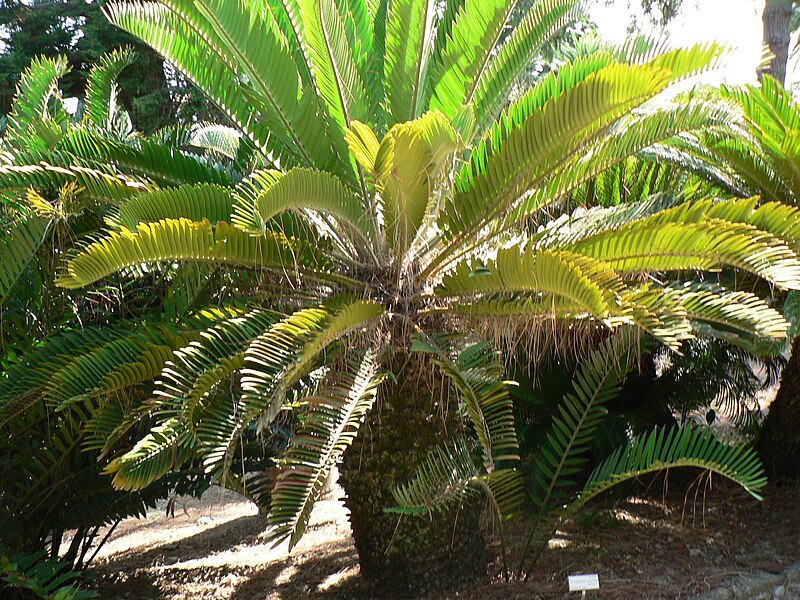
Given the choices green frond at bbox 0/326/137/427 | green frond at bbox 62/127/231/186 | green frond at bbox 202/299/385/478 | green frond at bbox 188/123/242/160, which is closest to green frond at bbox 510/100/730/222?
green frond at bbox 202/299/385/478

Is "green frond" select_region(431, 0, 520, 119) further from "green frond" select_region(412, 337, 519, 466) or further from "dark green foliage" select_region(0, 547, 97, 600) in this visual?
"dark green foliage" select_region(0, 547, 97, 600)

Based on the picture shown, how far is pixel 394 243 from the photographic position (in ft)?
12.9

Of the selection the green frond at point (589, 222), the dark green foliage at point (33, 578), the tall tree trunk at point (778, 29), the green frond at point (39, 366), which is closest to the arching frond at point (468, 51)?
the green frond at point (589, 222)

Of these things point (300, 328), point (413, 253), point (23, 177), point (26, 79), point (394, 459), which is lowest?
point (394, 459)

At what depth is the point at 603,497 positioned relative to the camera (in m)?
6.28

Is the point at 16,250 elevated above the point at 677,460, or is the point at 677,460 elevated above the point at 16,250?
the point at 16,250

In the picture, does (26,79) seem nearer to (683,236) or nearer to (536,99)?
(536,99)

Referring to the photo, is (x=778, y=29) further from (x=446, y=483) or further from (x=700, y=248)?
(x=446, y=483)

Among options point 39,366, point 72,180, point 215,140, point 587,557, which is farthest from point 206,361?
point 215,140

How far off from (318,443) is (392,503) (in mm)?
850

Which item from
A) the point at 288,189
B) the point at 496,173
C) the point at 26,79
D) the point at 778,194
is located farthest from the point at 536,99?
the point at 26,79

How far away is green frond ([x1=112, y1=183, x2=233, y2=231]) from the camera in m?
3.56

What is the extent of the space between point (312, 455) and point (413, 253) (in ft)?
3.85

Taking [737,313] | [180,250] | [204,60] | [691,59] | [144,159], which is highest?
[204,60]
